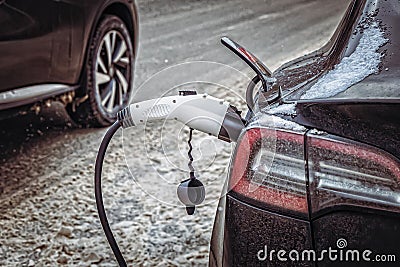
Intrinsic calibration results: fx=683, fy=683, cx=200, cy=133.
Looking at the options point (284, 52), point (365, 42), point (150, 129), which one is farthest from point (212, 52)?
point (365, 42)

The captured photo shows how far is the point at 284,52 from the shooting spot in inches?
306

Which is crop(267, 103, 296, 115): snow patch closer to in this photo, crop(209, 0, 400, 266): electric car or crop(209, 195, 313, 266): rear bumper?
crop(209, 0, 400, 266): electric car

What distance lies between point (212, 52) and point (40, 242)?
4.53 metres

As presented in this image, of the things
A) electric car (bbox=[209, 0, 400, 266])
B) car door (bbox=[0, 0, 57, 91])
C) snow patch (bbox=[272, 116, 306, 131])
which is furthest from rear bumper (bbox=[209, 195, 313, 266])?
car door (bbox=[0, 0, 57, 91])

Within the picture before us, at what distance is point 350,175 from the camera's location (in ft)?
4.82

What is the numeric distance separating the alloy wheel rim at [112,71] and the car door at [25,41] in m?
0.72

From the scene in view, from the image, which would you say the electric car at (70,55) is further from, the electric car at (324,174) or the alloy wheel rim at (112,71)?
the electric car at (324,174)

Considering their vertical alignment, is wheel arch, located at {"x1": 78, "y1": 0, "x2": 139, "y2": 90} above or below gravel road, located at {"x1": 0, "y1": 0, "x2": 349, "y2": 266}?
above

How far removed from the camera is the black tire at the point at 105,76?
4961 mm

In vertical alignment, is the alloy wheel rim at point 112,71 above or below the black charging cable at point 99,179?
above

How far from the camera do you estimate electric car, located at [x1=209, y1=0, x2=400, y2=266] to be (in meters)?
1.45

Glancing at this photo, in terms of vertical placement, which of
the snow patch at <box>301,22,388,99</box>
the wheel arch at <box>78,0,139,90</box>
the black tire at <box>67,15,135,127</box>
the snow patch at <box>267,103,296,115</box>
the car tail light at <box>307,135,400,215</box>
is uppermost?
the wheel arch at <box>78,0,139,90</box>

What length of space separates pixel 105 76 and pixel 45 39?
95 cm

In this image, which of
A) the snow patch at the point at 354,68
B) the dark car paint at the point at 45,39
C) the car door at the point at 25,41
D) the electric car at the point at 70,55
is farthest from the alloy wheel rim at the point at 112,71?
the snow patch at the point at 354,68
